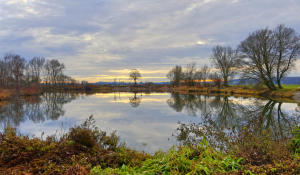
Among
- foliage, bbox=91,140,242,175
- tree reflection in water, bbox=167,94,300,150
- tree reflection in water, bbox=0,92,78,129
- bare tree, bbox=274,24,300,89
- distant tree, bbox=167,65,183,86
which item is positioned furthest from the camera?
distant tree, bbox=167,65,183,86

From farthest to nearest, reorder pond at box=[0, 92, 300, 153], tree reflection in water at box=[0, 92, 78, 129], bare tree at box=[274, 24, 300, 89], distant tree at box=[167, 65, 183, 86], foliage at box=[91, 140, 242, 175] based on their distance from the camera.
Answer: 1. distant tree at box=[167, 65, 183, 86]
2. bare tree at box=[274, 24, 300, 89]
3. tree reflection in water at box=[0, 92, 78, 129]
4. pond at box=[0, 92, 300, 153]
5. foliage at box=[91, 140, 242, 175]

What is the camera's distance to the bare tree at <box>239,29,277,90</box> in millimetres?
28572

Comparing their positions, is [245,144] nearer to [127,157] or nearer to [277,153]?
[277,153]

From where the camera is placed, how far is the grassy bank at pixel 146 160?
3.18m

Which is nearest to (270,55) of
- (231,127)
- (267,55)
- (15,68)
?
(267,55)

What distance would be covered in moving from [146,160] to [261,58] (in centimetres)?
3227

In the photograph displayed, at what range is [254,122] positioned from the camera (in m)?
5.20

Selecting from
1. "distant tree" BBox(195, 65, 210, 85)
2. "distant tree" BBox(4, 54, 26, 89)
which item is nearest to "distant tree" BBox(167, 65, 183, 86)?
"distant tree" BBox(195, 65, 210, 85)

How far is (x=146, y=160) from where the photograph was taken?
14.5 feet

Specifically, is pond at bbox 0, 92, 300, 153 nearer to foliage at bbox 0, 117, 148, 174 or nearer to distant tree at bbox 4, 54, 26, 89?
foliage at bbox 0, 117, 148, 174

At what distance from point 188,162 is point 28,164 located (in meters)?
3.56

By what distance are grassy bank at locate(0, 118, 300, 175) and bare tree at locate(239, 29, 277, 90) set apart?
28577mm

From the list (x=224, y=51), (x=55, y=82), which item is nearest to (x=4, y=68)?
(x=55, y=82)

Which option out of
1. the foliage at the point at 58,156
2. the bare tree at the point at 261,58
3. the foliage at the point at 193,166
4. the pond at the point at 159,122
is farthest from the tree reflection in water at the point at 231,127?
the bare tree at the point at 261,58
